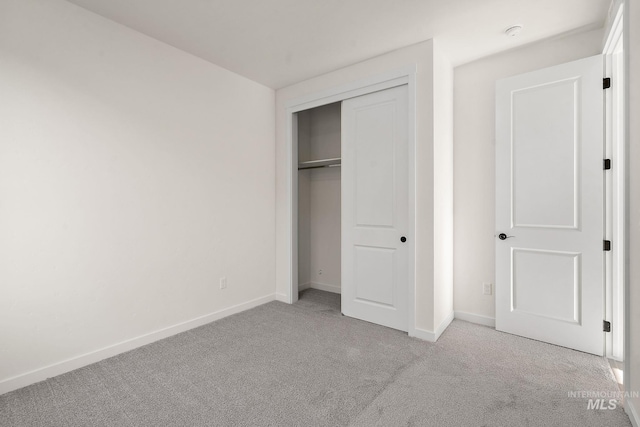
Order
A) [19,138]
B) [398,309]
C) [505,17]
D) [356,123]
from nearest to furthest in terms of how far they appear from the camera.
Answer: [19,138]
[505,17]
[398,309]
[356,123]

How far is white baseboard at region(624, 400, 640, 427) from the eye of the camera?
5.40 ft

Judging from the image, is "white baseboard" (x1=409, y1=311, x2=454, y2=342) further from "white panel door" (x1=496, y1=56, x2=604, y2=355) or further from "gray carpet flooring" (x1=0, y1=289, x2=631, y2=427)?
"white panel door" (x1=496, y1=56, x2=604, y2=355)

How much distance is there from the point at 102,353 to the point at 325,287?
8.87 ft

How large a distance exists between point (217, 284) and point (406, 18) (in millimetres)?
3016

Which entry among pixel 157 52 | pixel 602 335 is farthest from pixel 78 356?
pixel 602 335

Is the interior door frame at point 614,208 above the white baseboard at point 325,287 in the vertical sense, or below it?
above

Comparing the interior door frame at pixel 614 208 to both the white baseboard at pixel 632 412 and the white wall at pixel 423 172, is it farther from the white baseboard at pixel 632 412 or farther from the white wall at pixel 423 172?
the white wall at pixel 423 172

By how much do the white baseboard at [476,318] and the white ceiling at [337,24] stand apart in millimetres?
2607

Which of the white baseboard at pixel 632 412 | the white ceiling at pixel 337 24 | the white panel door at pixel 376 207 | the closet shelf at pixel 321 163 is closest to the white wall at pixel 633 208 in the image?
the white baseboard at pixel 632 412

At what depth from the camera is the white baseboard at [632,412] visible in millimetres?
1645

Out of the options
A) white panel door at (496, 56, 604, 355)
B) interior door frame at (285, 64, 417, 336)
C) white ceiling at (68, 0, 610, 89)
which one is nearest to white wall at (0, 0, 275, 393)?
white ceiling at (68, 0, 610, 89)

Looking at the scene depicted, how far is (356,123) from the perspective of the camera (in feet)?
10.8

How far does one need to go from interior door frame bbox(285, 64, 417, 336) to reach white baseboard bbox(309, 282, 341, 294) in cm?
64

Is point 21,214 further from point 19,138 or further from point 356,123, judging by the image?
point 356,123
